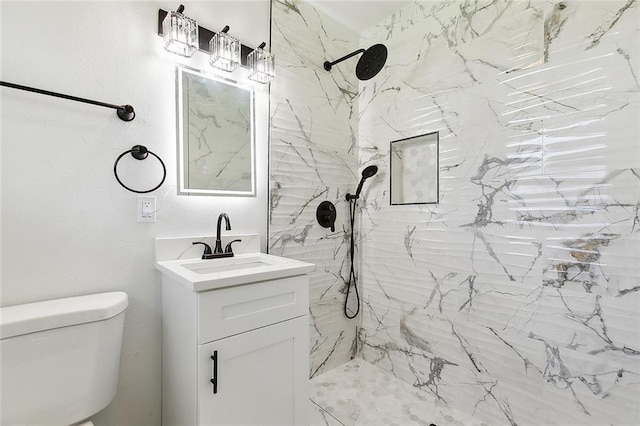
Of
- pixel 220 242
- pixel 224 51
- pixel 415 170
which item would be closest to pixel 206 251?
pixel 220 242

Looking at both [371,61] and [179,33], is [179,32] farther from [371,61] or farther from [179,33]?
[371,61]

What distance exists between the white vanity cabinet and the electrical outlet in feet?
0.90

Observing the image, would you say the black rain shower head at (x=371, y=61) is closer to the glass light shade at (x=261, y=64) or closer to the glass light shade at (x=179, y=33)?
the glass light shade at (x=261, y=64)

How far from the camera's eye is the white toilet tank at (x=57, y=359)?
0.88 meters

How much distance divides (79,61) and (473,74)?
1.88 metres

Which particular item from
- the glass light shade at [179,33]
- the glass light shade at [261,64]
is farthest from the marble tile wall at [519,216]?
the glass light shade at [179,33]

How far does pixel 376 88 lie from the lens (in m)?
2.10

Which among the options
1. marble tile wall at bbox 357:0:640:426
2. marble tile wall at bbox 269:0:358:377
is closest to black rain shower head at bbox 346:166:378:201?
marble tile wall at bbox 269:0:358:377

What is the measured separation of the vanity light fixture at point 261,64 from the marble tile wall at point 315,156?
0.18m

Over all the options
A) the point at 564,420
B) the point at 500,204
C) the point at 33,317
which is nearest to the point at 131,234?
the point at 33,317

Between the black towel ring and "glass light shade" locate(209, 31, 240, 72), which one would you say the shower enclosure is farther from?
the black towel ring

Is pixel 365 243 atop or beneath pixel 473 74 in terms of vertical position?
beneath

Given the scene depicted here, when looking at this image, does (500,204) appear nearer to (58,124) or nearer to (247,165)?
(247,165)

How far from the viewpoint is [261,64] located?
1.54 metres
